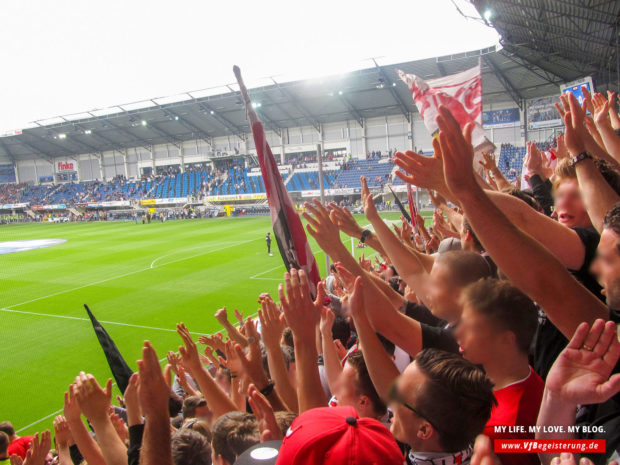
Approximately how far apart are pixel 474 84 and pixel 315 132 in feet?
135

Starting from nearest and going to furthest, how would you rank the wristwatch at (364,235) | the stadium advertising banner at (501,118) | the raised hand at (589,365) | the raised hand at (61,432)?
the raised hand at (589,365), the raised hand at (61,432), the wristwatch at (364,235), the stadium advertising banner at (501,118)

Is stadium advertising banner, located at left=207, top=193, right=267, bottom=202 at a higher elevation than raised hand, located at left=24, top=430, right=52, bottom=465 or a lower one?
higher

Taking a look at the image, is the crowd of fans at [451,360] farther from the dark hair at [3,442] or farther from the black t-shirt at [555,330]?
the dark hair at [3,442]

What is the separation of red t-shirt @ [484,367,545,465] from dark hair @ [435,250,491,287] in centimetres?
64

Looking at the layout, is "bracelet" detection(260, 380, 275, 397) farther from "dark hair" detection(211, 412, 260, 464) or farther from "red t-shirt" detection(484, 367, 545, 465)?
"red t-shirt" detection(484, 367, 545, 465)

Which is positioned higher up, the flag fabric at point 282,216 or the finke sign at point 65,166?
the finke sign at point 65,166

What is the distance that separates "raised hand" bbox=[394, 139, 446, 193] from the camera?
198cm

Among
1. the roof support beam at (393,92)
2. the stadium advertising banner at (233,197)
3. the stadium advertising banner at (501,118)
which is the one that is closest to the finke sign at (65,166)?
the stadium advertising banner at (233,197)

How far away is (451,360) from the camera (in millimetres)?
1660

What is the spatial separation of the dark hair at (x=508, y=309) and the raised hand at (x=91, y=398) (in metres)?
2.13

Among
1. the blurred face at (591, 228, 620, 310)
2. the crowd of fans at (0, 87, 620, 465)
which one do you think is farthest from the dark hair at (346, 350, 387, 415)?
the blurred face at (591, 228, 620, 310)

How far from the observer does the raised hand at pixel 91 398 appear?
249cm

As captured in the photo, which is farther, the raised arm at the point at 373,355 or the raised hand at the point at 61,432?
the raised hand at the point at 61,432

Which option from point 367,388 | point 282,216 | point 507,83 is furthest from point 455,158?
point 507,83
